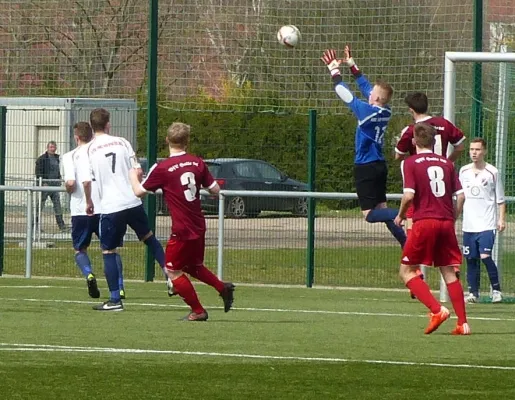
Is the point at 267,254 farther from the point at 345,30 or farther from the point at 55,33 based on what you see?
the point at 55,33

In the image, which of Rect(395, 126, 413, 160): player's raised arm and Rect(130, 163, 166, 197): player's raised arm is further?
Rect(395, 126, 413, 160): player's raised arm

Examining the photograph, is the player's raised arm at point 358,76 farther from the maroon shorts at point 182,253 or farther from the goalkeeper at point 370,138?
the maroon shorts at point 182,253

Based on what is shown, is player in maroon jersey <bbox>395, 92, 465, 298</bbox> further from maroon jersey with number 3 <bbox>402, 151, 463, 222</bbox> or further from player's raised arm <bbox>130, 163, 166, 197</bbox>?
player's raised arm <bbox>130, 163, 166, 197</bbox>

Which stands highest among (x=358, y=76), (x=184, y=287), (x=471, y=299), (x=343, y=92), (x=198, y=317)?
(x=358, y=76)

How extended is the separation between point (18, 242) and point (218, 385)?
480 inches

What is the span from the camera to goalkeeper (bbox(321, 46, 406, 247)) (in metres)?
14.1

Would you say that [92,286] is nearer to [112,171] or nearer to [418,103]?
[112,171]

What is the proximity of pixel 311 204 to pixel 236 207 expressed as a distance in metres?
1.00

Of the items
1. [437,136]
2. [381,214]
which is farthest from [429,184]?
[381,214]

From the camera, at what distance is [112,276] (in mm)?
13547

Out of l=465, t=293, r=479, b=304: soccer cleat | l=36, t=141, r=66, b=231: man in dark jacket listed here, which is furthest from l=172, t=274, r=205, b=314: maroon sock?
l=36, t=141, r=66, b=231: man in dark jacket

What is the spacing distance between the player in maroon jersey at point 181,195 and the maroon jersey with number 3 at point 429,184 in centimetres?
180

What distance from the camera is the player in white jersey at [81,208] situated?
15.0 m

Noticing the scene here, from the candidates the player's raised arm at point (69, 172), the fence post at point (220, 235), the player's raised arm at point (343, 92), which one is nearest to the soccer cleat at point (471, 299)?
the player's raised arm at point (343, 92)
